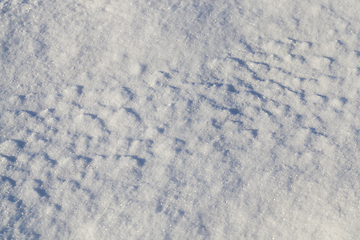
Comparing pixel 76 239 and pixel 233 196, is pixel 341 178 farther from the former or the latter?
pixel 76 239

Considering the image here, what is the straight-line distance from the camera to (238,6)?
156cm

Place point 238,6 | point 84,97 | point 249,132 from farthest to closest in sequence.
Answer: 1. point 238,6
2. point 84,97
3. point 249,132

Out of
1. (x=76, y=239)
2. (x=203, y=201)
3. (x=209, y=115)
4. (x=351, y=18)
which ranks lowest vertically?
(x=76, y=239)

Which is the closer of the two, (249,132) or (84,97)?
(249,132)

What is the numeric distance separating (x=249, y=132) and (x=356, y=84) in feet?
2.00

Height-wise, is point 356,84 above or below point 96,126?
above

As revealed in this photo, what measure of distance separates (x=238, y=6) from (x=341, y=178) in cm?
105

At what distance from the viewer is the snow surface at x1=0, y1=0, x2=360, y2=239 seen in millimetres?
1223

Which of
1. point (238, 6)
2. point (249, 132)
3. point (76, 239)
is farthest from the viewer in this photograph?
point (238, 6)

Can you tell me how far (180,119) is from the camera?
4.50ft

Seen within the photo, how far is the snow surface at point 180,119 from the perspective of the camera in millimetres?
1223

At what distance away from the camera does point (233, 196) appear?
1.24 meters

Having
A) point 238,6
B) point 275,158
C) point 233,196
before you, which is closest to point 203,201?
point 233,196

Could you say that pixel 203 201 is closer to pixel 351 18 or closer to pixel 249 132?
pixel 249 132
